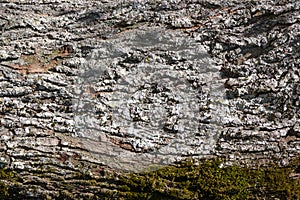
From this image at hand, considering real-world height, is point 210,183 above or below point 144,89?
below

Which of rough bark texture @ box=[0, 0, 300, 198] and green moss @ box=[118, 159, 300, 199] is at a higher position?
rough bark texture @ box=[0, 0, 300, 198]

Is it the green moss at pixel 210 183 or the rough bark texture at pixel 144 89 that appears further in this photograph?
the rough bark texture at pixel 144 89

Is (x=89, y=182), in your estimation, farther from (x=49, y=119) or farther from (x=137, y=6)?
(x=137, y=6)

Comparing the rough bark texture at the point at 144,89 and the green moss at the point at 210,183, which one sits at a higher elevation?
the rough bark texture at the point at 144,89

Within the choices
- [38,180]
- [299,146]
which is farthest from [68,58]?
[299,146]

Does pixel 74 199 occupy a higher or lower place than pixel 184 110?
lower

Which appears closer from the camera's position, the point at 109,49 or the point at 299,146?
the point at 299,146

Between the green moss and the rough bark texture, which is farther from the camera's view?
the rough bark texture

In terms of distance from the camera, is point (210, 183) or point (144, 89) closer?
point (210, 183)
